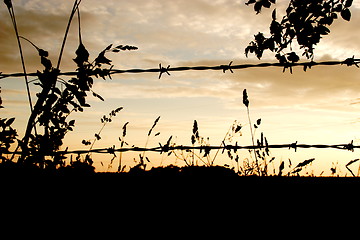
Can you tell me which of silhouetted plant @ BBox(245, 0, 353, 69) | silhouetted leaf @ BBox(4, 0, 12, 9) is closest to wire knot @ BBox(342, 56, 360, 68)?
silhouetted plant @ BBox(245, 0, 353, 69)

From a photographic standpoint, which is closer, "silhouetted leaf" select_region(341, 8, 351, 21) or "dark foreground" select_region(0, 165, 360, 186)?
"dark foreground" select_region(0, 165, 360, 186)

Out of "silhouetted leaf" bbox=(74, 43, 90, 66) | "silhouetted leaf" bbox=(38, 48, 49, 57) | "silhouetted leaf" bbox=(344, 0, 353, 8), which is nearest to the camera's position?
"silhouetted leaf" bbox=(74, 43, 90, 66)

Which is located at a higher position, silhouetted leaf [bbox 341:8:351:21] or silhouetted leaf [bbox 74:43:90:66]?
silhouetted leaf [bbox 341:8:351:21]

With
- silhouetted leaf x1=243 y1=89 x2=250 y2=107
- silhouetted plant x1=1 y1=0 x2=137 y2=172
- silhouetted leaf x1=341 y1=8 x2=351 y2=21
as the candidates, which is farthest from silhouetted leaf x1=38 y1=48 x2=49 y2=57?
silhouetted leaf x1=341 y1=8 x2=351 y2=21

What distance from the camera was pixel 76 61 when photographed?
2.41 m

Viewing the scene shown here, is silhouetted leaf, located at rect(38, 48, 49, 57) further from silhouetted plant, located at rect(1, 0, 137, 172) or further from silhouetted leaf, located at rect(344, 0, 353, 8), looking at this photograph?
silhouetted leaf, located at rect(344, 0, 353, 8)

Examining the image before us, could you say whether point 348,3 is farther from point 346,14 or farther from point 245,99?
point 245,99

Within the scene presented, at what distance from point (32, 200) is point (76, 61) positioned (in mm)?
955

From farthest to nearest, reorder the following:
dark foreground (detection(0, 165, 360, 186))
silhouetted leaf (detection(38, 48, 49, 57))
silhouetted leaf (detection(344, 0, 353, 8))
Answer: silhouetted leaf (detection(344, 0, 353, 8)) → silhouetted leaf (detection(38, 48, 49, 57)) → dark foreground (detection(0, 165, 360, 186))

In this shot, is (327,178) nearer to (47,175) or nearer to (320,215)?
(320,215)

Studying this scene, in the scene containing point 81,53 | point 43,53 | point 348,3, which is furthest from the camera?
point 348,3

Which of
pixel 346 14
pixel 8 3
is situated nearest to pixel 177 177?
pixel 8 3

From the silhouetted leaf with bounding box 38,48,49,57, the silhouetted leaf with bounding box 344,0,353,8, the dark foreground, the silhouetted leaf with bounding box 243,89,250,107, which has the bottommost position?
the dark foreground

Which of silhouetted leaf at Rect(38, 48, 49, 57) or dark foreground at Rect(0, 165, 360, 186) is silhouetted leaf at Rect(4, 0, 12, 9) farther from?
dark foreground at Rect(0, 165, 360, 186)
